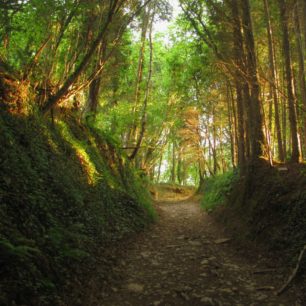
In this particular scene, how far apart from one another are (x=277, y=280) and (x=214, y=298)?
130cm

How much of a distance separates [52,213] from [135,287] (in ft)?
6.05

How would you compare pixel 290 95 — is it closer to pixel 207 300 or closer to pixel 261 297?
pixel 261 297

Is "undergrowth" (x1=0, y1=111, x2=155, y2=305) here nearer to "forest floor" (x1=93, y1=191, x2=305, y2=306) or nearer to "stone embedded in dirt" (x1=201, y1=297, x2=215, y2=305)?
"forest floor" (x1=93, y1=191, x2=305, y2=306)

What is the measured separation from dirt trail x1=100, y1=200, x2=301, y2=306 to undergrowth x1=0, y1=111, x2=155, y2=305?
0.52m

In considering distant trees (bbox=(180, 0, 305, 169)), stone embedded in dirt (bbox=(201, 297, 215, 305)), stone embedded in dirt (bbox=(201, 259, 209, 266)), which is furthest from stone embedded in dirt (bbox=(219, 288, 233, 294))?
distant trees (bbox=(180, 0, 305, 169))

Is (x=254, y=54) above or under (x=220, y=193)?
above

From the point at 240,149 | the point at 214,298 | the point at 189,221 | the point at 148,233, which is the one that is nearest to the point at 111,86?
the point at 240,149

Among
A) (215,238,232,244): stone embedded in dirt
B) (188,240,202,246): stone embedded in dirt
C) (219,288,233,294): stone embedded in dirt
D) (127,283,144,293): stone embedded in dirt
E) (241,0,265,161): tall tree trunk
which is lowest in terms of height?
(219,288,233,294): stone embedded in dirt

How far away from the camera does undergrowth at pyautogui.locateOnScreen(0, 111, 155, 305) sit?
3.72m

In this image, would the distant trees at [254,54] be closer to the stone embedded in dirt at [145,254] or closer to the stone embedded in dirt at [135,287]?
the stone embedded in dirt at [145,254]

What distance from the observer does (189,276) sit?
5.76 metres

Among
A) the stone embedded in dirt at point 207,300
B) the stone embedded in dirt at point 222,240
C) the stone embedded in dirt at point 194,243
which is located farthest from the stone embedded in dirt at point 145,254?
the stone embedded in dirt at point 207,300

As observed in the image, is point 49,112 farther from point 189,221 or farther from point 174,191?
point 174,191

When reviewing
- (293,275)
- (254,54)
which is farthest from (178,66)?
(293,275)
